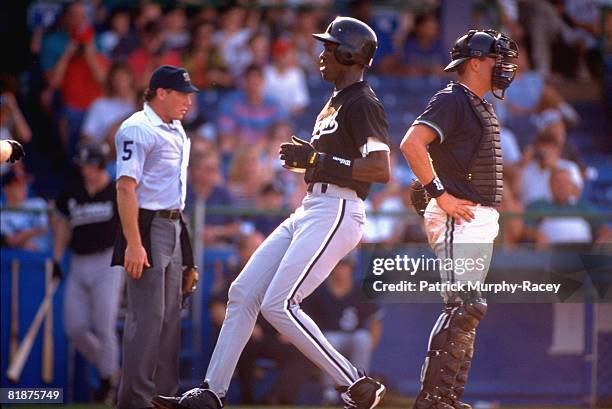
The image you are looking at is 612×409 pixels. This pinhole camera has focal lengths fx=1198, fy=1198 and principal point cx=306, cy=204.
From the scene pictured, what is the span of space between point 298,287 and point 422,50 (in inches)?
337

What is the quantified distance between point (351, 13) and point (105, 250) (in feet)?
20.5

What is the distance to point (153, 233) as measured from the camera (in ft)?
22.7

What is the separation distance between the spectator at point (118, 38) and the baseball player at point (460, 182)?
741 centimetres

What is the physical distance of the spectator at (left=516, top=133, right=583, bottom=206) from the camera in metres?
11.6

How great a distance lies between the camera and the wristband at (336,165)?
619 centimetres

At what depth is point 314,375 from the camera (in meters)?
10.0

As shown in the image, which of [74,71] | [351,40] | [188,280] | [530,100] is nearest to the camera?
[351,40]

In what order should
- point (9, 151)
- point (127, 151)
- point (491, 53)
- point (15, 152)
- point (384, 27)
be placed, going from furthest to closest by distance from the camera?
point (384, 27) → point (127, 151) → point (491, 53) → point (15, 152) → point (9, 151)

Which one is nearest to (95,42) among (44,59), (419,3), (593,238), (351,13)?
(44,59)

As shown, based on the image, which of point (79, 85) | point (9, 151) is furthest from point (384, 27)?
point (9, 151)

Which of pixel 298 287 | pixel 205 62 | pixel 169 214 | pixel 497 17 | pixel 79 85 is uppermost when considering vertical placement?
pixel 497 17

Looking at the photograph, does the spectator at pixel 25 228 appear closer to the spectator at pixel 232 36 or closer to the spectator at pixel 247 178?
the spectator at pixel 247 178

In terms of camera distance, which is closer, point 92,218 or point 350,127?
point 350,127

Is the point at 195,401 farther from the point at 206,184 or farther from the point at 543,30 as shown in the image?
the point at 543,30
